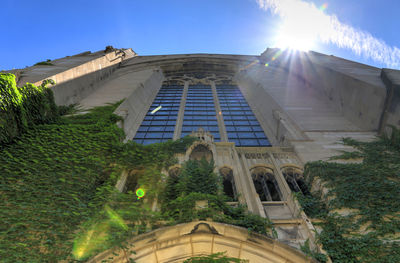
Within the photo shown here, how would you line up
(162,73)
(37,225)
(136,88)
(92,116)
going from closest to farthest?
(37,225)
(92,116)
(136,88)
(162,73)

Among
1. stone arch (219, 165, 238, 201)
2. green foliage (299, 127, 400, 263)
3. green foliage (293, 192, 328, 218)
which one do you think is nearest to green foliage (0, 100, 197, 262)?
stone arch (219, 165, 238, 201)

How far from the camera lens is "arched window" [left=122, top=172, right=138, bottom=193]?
8.19 m

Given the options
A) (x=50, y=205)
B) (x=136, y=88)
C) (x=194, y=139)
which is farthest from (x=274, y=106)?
(x=50, y=205)

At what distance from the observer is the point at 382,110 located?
10781mm

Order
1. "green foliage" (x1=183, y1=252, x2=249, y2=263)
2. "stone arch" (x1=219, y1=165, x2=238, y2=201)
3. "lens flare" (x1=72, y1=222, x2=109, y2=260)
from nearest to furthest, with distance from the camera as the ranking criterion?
"lens flare" (x1=72, y1=222, x2=109, y2=260) < "green foliage" (x1=183, y1=252, x2=249, y2=263) < "stone arch" (x1=219, y1=165, x2=238, y2=201)

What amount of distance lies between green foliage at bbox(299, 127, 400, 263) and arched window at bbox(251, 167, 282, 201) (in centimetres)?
126

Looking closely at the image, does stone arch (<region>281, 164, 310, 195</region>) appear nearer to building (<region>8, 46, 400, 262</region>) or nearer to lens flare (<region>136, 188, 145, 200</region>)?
building (<region>8, 46, 400, 262</region>)

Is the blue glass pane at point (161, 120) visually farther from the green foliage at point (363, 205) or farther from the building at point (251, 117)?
the green foliage at point (363, 205)

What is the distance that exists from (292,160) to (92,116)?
34.3 feet

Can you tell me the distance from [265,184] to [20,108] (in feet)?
33.4

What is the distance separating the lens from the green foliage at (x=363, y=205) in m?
5.40

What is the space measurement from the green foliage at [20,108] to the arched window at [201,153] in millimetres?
6759

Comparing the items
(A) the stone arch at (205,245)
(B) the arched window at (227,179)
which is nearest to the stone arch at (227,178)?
(B) the arched window at (227,179)

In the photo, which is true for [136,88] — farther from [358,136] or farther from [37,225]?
[358,136]
